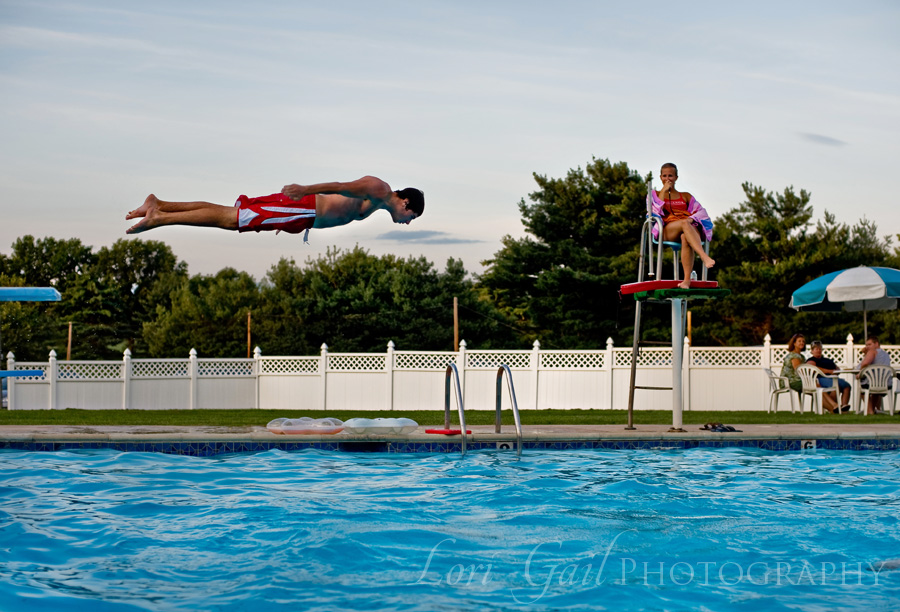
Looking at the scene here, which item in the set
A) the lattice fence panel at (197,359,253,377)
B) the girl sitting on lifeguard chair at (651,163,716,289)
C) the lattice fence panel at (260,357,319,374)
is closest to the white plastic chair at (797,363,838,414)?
the girl sitting on lifeguard chair at (651,163,716,289)

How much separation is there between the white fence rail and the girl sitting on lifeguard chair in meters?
8.88

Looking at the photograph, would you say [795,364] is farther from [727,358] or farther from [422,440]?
[422,440]

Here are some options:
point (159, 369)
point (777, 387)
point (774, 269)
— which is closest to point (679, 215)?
point (777, 387)

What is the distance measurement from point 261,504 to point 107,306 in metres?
43.2

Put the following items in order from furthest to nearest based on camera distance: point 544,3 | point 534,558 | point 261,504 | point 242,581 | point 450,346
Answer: point 450,346
point 544,3
point 261,504
point 534,558
point 242,581

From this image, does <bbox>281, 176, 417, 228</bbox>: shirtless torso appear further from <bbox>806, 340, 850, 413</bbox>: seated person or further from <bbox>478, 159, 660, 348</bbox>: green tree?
<bbox>478, 159, 660, 348</bbox>: green tree

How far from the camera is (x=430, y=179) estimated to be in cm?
1630

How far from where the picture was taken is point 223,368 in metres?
18.9

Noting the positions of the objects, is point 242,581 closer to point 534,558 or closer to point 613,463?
point 534,558

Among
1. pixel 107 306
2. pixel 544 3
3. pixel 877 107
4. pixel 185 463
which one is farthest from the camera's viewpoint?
pixel 107 306

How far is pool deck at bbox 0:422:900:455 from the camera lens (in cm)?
747

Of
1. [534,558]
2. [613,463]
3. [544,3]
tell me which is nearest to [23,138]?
[544,3]

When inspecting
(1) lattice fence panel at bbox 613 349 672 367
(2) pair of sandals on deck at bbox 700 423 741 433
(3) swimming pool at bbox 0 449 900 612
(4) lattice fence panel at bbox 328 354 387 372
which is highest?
(1) lattice fence panel at bbox 613 349 672 367

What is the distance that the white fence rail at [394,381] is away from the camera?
55.3ft
